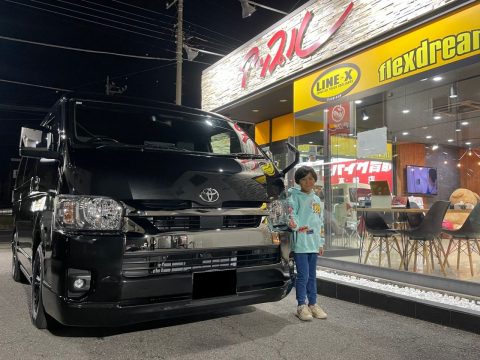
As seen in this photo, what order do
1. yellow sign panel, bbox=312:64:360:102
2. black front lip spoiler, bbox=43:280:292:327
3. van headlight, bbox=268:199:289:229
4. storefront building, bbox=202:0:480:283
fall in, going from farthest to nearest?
1. yellow sign panel, bbox=312:64:360:102
2. storefront building, bbox=202:0:480:283
3. van headlight, bbox=268:199:289:229
4. black front lip spoiler, bbox=43:280:292:327

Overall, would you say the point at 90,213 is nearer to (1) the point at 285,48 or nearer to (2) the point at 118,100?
(2) the point at 118,100

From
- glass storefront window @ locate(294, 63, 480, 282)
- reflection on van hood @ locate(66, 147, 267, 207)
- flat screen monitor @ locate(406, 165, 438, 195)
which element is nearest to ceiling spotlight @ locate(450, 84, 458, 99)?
glass storefront window @ locate(294, 63, 480, 282)

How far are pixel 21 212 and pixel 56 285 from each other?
7.75 feet

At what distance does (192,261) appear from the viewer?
272cm

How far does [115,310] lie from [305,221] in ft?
6.56

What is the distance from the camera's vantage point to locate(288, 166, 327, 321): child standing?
3.81 m

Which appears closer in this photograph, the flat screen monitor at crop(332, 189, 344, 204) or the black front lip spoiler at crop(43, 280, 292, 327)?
the black front lip spoiler at crop(43, 280, 292, 327)

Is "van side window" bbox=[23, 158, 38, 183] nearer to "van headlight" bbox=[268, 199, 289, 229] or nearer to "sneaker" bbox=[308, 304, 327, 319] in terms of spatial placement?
"van headlight" bbox=[268, 199, 289, 229]

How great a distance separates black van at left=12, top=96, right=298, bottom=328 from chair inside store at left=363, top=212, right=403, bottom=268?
123 inches

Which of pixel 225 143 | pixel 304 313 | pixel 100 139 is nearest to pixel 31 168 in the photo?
pixel 100 139

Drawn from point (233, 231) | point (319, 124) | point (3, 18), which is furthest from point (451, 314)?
point (3, 18)

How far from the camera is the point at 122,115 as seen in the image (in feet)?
11.6

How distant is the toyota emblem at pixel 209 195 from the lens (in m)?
2.85

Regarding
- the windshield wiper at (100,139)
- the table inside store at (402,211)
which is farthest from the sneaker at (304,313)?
the windshield wiper at (100,139)
